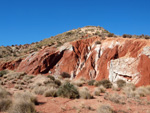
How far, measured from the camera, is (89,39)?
88.1 feet

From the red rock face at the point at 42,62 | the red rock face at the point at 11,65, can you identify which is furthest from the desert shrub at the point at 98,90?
the red rock face at the point at 11,65

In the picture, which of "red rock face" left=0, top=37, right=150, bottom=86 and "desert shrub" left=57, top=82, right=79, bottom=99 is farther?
"red rock face" left=0, top=37, right=150, bottom=86

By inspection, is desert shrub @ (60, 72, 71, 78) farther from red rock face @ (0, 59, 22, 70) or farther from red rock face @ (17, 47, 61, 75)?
red rock face @ (0, 59, 22, 70)

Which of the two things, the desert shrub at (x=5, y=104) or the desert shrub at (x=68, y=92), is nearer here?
the desert shrub at (x=5, y=104)

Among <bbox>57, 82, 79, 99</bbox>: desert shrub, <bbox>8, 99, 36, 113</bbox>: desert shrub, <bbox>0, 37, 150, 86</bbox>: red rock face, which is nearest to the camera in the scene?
<bbox>8, 99, 36, 113</bbox>: desert shrub

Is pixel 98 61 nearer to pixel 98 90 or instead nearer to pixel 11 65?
pixel 98 90

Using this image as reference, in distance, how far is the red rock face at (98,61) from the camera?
15.3 m

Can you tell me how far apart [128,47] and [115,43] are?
285 centimetres

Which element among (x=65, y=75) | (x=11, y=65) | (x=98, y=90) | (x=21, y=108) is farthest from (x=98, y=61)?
(x=11, y=65)

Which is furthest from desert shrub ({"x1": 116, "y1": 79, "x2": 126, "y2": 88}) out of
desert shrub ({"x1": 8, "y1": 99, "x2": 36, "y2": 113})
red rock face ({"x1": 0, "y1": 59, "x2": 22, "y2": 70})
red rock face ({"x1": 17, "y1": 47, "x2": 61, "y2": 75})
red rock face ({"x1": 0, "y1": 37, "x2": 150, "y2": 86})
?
red rock face ({"x1": 0, "y1": 59, "x2": 22, "y2": 70})

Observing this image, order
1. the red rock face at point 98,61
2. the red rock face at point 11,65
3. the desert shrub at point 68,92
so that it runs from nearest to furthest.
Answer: the desert shrub at point 68,92
the red rock face at point 98,61
the red rock face at point 11,65

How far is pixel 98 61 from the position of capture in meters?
21.8

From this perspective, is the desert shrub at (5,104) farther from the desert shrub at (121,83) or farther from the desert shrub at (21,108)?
the desert shrub at (121,83)

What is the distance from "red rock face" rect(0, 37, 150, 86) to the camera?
15.3 metres
